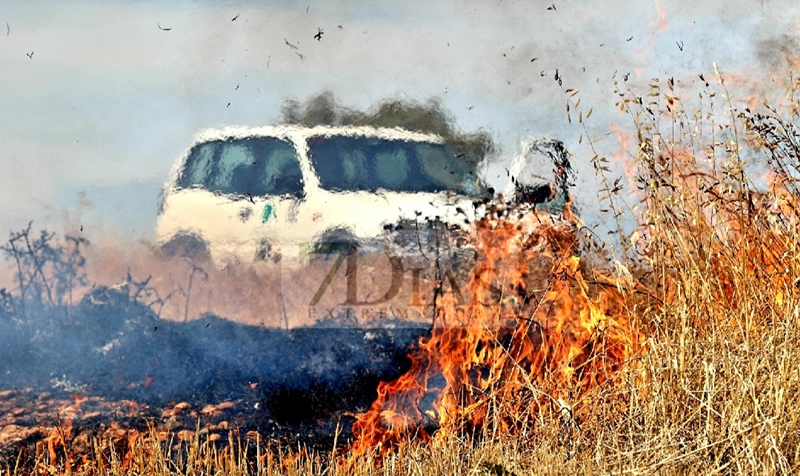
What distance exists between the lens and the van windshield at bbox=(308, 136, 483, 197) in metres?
6.15

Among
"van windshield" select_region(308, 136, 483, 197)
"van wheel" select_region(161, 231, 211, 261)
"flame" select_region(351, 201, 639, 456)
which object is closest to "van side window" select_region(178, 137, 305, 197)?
"van windshield" select_region(308, 136, 483, 197)

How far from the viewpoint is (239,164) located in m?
6.23

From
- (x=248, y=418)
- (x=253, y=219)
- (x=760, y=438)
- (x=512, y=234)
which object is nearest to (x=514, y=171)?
(x=512, y=234)

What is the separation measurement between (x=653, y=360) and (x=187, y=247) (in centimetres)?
373

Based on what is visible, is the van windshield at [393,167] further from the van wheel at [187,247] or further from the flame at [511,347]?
the van wheel at [187,247]

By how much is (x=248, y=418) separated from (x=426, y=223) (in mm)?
1771

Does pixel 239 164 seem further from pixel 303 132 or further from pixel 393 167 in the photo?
pixel 393 167

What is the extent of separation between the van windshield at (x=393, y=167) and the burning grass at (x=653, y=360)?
1.12 meters

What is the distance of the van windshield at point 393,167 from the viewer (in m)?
6.15

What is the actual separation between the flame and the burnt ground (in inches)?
16.6

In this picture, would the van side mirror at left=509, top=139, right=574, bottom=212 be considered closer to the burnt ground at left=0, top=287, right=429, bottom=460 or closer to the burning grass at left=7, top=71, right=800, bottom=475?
the burning grass at left=7, top=71, right=800, bottom=475

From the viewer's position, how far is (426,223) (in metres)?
6.30

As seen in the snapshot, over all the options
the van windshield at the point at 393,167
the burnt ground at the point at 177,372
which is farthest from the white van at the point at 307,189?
the burnt ground at the point at 177,372

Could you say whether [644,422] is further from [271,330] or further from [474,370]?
[271,330]
